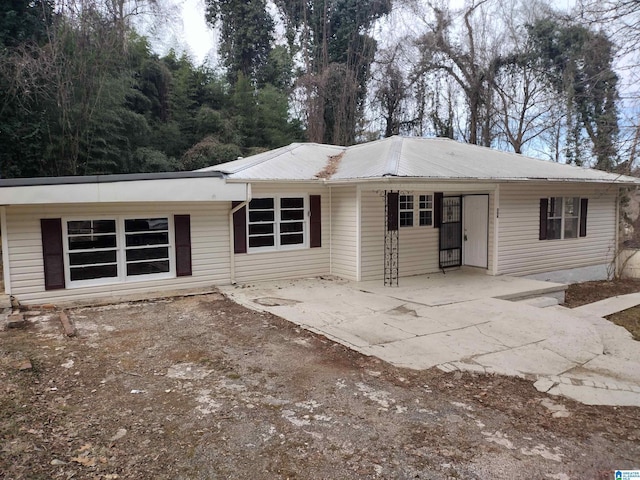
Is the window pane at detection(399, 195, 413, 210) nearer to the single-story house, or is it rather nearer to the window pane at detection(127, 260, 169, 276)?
the single-story house

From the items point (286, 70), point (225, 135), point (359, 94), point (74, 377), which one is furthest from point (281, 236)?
point (286, 70)

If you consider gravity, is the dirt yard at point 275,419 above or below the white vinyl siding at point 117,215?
below

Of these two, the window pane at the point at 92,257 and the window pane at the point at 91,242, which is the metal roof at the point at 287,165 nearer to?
the window pane at the point at 91,242

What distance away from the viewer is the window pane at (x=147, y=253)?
844cm

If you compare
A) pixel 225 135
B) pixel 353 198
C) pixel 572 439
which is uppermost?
pixel 225 135

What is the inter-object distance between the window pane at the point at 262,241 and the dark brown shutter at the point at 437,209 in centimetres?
404

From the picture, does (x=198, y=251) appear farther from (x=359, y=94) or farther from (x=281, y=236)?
(x=359, y=94)

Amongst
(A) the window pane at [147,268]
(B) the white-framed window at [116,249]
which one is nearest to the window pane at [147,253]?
(B) the white-framed window at [116,249]

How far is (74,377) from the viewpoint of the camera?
452 cm

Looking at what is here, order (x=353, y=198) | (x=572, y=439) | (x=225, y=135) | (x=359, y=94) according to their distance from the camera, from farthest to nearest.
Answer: (x=359, y=94) < (x=225, y=135) < (x=353, y=198) < (x=572, y=439)

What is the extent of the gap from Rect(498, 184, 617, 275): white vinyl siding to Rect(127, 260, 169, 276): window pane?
24.8ft

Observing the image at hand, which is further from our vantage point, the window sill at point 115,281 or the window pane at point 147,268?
the window pane at point 147,268

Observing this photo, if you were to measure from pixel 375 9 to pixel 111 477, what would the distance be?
73.1 ft

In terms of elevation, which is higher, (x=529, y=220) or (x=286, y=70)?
(x=286, y=70)
